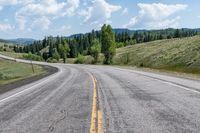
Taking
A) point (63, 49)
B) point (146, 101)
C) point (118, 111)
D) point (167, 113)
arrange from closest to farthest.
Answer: point (167, 113)
point (118, 111)
point (146, 101)
point (63, 49)

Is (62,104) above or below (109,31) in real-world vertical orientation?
below

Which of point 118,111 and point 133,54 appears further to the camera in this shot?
point 133,54

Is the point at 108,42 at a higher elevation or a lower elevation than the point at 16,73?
higher

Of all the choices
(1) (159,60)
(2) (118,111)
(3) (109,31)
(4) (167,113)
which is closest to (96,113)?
(2) (118,111)

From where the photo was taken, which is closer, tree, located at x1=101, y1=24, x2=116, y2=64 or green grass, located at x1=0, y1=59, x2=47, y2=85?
green grass, located at x1=0, y1=59, x2=47, y2=85

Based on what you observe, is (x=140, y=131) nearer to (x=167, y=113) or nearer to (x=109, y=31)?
(x=167, y=113)

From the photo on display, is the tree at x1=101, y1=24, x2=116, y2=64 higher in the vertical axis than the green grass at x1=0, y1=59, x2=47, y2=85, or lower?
higher

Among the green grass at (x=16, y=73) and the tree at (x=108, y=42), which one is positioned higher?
the tree at (x=108, y=42)

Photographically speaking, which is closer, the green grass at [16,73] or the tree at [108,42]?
the green grass at [16,73]

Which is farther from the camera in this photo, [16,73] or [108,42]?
[108,42]

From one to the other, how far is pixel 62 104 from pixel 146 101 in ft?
9.36

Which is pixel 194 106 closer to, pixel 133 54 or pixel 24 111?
pixel 24 111


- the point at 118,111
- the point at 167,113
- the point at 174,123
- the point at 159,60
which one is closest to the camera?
the point at 174,123

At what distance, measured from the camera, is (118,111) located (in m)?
9.75
